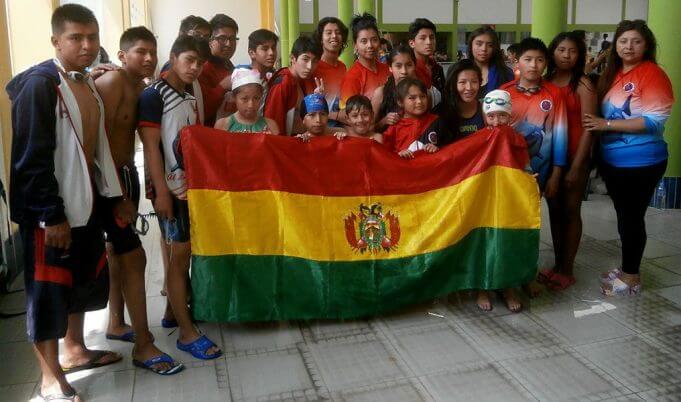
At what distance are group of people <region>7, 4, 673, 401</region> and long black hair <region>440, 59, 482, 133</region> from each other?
0.01 m

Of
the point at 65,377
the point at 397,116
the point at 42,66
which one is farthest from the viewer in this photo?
the point at 397,116

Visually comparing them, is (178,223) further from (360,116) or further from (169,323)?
(360,116)

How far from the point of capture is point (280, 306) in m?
3.17

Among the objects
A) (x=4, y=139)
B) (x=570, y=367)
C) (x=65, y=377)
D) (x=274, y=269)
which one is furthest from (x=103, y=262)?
(x=570, y=367)

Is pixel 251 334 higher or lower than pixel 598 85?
lower

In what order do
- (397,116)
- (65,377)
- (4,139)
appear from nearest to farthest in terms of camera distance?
(65,377)
(397,116)
(4,139)

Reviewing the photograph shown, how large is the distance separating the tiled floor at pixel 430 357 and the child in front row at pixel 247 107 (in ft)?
3.56

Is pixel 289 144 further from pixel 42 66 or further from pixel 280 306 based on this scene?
pixel 42 66

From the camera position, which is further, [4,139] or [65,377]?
[4,139]

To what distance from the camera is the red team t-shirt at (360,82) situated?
156 inches

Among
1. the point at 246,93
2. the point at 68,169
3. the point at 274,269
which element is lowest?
the point at 274,269

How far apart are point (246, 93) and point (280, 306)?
114cm

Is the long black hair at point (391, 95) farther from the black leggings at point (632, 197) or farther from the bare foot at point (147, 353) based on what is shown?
the bare foot at point (147, 353)

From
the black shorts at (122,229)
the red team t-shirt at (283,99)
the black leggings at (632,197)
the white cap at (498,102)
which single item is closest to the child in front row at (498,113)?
the white cap at (498,102)
